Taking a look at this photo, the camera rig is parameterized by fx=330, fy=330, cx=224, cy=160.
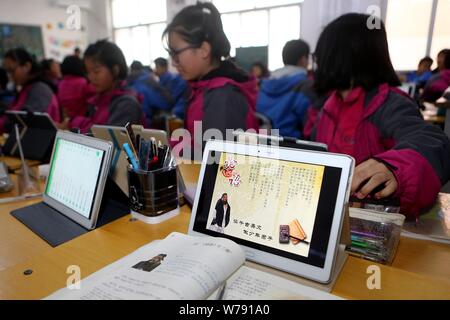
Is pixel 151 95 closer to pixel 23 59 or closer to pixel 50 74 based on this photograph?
pixel 23 59

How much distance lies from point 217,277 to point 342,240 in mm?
262

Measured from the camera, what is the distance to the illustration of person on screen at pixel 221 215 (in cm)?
73

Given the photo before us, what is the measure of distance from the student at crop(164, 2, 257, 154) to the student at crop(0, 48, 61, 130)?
1.69m

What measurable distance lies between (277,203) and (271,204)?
0.01 metres

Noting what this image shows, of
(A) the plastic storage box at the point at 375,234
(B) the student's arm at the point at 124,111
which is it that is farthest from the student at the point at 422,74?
(A) the plastic storage box at the point at 375,234

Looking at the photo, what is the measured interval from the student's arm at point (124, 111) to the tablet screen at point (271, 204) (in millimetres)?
1321

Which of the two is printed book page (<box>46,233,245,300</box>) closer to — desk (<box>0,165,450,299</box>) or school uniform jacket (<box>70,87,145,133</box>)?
desk (<box>0,165,450,299</box>)

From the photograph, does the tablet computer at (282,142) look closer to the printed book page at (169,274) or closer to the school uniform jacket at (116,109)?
the printed book page at (169,274)

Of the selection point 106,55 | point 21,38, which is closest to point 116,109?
point 106,55

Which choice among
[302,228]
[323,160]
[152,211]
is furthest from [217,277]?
[152,211]

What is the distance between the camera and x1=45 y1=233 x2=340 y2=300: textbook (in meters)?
0.55

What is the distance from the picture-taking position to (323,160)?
62 centimetres

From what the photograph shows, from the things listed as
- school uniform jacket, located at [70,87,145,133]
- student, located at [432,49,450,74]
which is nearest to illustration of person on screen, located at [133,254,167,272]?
school uniform jacket, located at [70,87,145,133]
